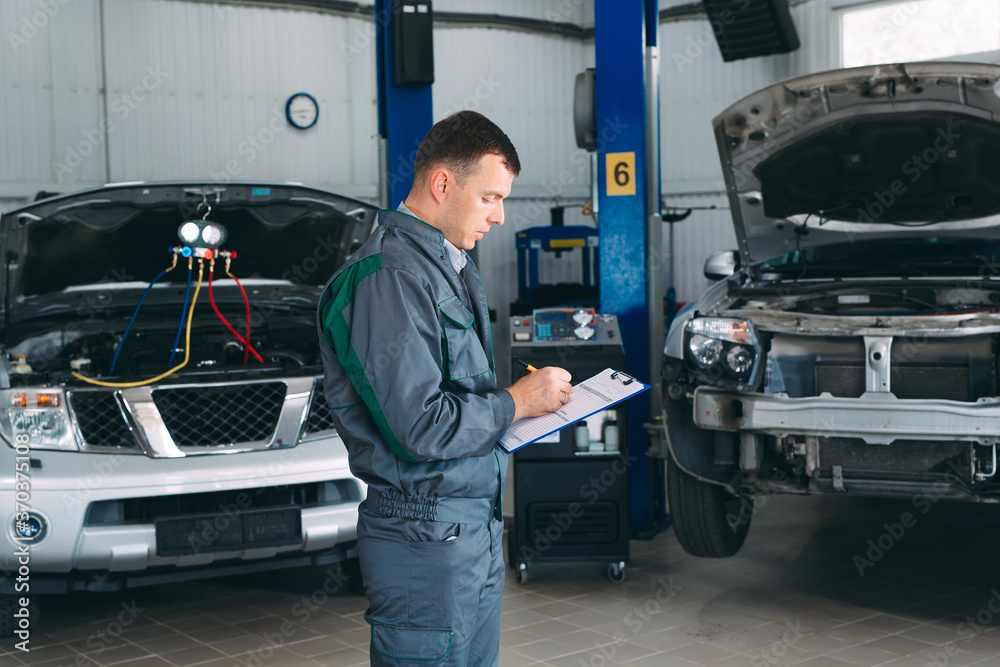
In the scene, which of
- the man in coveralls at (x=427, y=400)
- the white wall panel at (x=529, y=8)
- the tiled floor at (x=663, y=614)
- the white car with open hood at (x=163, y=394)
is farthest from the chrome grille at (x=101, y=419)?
the white wall panel at (x=529, y=8)

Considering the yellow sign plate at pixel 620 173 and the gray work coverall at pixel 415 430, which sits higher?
the yellow sign plate at pixel 620 173

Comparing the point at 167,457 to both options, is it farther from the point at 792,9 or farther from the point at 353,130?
the point at 792,9

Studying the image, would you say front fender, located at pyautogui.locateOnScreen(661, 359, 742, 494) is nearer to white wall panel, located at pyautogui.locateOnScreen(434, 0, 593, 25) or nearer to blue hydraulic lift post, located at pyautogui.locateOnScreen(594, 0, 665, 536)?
blue hydraulic lift post, located at pyautogui.locateOnScreen(594, 0, 665, 536)

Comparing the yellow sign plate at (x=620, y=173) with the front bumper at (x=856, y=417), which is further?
the yellow sign plate at (x=620, y=173)

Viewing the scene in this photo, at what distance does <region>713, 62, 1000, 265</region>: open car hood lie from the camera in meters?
3.62

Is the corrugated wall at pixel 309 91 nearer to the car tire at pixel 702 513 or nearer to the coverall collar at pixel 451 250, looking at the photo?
the car tire at pixel 702 513

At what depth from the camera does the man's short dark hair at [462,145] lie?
1.73 m

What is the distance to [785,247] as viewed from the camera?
4.45m

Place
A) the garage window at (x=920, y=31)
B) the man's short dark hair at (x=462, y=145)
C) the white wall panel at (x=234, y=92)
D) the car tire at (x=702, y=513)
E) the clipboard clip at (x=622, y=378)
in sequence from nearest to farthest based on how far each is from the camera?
1. the man's short dark hair at (x=462, y=145)
2. the clipboard clip at (x=622, y=378)
3. the car tire at (x=702, y=513)
4. the garage window at (x=920, y=31)
5. the white wall panel at (x=234, y=92)

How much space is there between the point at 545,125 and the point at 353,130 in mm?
2423

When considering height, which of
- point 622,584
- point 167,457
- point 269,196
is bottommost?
point 622,584

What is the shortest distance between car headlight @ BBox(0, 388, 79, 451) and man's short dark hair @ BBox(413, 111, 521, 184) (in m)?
2.27

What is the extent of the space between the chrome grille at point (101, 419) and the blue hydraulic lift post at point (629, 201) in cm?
242

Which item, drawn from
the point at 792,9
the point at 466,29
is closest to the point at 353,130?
the point at 466,29
